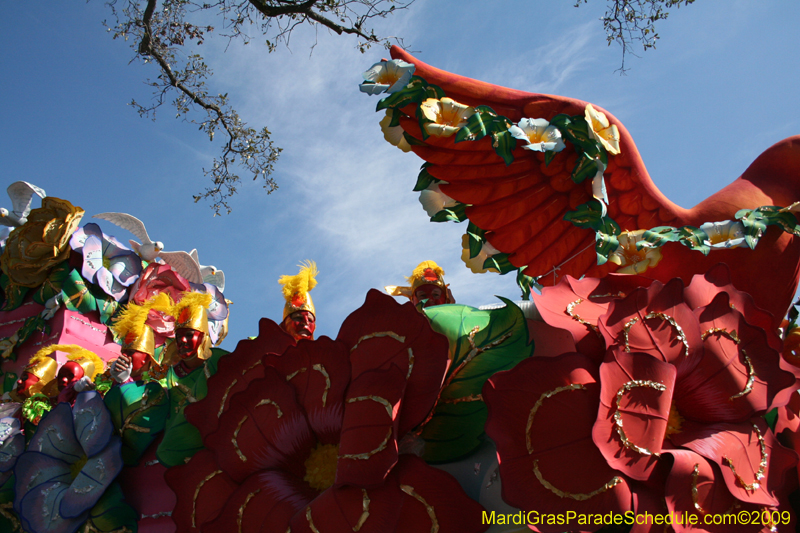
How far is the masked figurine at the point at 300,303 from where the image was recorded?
3.89m

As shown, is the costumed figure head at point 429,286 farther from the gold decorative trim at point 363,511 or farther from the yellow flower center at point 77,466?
the gold decorative trim at point 363,511

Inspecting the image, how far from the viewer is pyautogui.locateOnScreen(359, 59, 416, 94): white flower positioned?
2.37 m

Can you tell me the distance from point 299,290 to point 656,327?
275cm

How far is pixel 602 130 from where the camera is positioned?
2408 millimetres

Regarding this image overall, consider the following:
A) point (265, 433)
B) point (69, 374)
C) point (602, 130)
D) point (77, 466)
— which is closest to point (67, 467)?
point (77, 466)

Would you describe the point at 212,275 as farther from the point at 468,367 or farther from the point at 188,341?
the point at 468,367

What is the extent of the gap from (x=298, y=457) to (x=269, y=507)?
0.60 feet

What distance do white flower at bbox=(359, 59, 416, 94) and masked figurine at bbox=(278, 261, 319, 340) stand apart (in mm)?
1797

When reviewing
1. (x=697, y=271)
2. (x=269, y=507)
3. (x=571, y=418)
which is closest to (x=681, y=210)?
(x=697, y=271)

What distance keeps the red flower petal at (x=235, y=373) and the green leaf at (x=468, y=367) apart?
22.7 inches

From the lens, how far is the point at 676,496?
4.36 feet

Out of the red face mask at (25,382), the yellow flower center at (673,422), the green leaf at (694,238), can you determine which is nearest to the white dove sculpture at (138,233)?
the red face mask at (25,382)

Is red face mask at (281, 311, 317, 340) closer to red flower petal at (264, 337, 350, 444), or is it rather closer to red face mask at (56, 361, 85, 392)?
red face mask at (56, 361, 85, 392)

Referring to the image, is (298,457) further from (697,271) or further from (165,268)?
(165,268)
